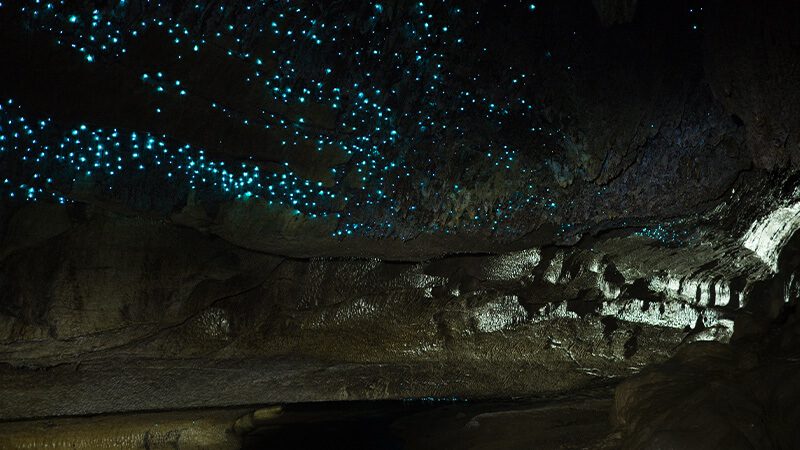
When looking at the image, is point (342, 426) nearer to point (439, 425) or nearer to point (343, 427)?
point (343, 427)

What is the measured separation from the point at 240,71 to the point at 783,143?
2661mm

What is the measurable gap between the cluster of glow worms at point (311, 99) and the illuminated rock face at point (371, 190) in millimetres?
11

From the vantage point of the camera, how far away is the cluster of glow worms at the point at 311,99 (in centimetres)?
252

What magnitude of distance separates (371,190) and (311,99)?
2.12 ft

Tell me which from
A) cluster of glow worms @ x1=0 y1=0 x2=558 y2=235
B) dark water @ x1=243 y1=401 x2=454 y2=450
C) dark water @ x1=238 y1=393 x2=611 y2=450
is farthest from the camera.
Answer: dark water @ x1=243 y1=401 x2=454 y2=450

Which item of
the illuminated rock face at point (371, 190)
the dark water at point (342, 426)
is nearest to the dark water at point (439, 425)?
the dark water at point (342, 426)

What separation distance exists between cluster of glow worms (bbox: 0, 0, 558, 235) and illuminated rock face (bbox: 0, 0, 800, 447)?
0.01m

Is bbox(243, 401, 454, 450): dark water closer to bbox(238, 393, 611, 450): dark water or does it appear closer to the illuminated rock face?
bbox(238, 393, 611, 450): dark water

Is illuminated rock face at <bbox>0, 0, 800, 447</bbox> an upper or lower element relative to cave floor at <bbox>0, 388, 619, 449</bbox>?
upper

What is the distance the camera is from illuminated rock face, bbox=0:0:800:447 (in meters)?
2.60

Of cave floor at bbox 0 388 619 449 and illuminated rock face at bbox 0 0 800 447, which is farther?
cave floor at bbox 0 388 619 449

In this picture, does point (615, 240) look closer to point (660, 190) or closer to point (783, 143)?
point (660, 190)

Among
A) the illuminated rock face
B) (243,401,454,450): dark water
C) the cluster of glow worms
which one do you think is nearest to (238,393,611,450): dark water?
(243,401,454,450): dark water

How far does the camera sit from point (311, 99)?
283 centimetres
